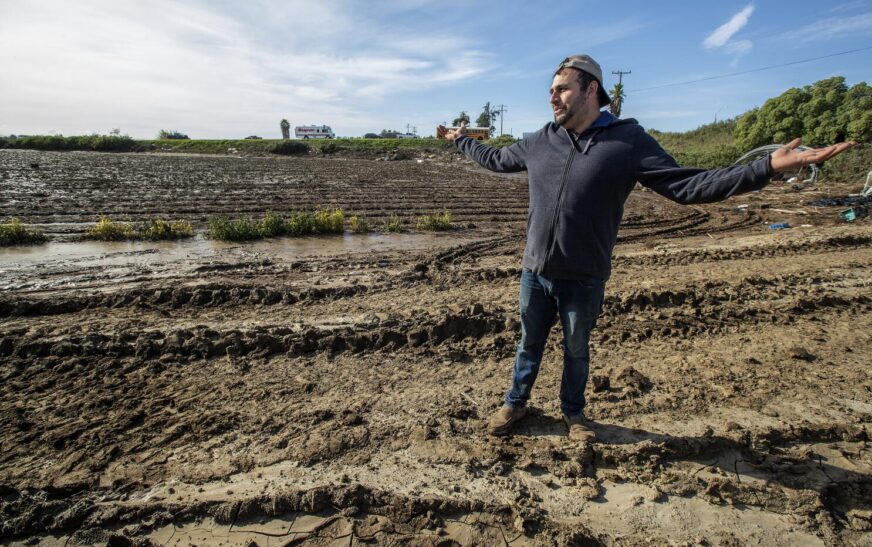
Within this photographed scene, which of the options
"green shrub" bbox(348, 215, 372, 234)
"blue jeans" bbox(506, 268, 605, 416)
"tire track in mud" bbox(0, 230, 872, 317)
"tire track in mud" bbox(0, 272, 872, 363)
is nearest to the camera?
"blue jeans" bbox(506, 268, 605, 416)

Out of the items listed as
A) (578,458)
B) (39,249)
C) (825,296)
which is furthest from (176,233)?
(825,296)

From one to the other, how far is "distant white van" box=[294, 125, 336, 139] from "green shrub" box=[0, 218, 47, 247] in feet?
199

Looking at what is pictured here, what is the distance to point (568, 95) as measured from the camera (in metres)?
2.46

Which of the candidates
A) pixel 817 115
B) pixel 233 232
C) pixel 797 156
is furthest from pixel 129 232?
pixel 817 115

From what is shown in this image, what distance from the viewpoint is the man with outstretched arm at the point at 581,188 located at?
2.36 meters

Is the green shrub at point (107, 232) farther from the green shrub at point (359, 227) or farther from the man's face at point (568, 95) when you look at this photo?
the man's face at point (568, 95)

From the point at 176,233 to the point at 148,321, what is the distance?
5351 millimetres

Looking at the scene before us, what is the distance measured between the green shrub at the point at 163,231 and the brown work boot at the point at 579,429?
9.14m

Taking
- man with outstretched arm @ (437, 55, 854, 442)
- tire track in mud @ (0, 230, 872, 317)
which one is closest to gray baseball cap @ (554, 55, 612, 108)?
man with outstretched arm @ (437, 55, 854, 442)

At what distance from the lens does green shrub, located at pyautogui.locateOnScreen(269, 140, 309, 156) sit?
47094mm

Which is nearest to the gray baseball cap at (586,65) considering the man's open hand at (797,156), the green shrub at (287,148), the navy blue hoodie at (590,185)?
the navy blue hoodie at (590,185)

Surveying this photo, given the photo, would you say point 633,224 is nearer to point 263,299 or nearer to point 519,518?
point 263,299

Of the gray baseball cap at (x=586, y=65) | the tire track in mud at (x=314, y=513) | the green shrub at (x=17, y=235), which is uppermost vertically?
the gray baseball cap at (x=586, y=65)

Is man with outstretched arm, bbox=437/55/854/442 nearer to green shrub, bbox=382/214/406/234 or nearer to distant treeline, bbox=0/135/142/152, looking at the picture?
green shrub, bbox=382/214/406/234
